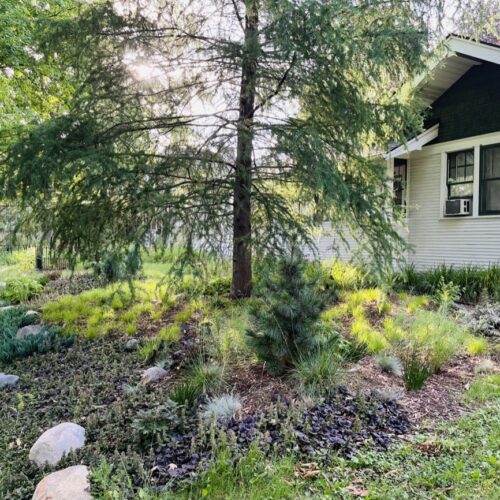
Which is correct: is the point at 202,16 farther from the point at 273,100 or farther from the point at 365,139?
the point at 365,139

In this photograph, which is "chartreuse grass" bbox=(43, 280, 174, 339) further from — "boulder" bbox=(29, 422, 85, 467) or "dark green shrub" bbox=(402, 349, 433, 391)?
"dark green shrub" bbox=(402, 349, 433, 391)

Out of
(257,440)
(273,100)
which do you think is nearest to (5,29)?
(273,100)

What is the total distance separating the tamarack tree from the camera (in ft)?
12.6

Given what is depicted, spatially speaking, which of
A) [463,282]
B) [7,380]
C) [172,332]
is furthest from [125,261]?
[463,282]

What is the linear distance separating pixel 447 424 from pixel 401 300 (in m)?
3.53

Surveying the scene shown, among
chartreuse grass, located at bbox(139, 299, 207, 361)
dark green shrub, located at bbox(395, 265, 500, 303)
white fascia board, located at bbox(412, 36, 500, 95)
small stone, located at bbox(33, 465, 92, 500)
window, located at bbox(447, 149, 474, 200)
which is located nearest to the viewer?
small stone, located at bbox(33, 465, 92, 500)

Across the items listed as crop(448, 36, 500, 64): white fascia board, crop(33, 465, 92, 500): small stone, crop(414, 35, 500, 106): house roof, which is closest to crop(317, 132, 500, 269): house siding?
crop(414, 35, 500, 106): house roof

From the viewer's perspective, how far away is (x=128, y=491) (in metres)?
2.25

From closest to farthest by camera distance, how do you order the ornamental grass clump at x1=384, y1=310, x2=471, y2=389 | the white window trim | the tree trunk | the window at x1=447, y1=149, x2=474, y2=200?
the ornamental grass clump at x1=384, y1=310, x2=471, y2=389 → the tree trunk → the white window trim → the window at x1=447, y1=149, x2=474, y2=200

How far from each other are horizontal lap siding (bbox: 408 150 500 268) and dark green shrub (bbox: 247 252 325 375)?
6.06m

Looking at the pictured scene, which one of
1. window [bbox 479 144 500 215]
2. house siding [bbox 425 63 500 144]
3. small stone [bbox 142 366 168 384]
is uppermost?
house siding [bbox 425 63 500 144]

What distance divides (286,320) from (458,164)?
767cm

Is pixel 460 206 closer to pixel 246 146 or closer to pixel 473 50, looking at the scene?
pixel 473 50

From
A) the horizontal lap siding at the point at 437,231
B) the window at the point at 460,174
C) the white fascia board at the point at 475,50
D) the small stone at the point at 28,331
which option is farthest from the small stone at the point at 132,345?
the window at the point at 460,174
